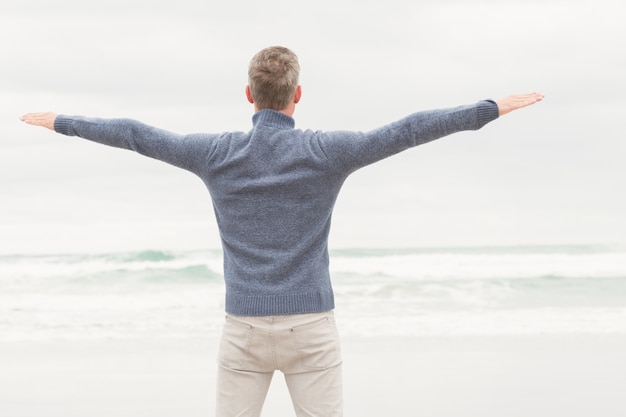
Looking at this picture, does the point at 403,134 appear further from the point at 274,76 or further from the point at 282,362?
the point at 282,362

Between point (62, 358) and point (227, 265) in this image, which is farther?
point (62, 358)

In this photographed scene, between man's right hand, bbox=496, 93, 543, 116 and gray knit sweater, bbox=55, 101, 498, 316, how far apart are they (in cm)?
30

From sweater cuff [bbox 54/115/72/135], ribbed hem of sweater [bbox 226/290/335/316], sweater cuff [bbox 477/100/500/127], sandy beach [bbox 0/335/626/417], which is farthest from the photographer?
sandy beach [bbox 0/335/626/417]

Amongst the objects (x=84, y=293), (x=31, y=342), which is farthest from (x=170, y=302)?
(x=31, y=342)

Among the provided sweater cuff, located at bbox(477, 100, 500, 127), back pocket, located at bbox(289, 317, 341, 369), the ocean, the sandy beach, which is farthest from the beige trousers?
the ocean

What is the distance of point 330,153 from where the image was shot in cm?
275

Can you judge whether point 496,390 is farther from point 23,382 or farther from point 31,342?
point 31,342

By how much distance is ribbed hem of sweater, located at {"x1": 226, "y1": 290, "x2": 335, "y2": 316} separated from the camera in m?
2.79

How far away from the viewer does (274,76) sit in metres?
2.77

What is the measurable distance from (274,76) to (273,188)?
35cm

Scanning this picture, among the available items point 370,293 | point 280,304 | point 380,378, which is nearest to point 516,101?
point 280,304

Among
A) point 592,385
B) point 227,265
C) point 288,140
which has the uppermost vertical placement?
point 288,140

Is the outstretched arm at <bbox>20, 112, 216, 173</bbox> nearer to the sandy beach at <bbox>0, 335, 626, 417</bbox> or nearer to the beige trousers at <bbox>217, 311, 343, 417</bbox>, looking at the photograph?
the beige trousers at <bbox>217, 311, 343, 417</bbox>

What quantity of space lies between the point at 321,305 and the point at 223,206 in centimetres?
45
